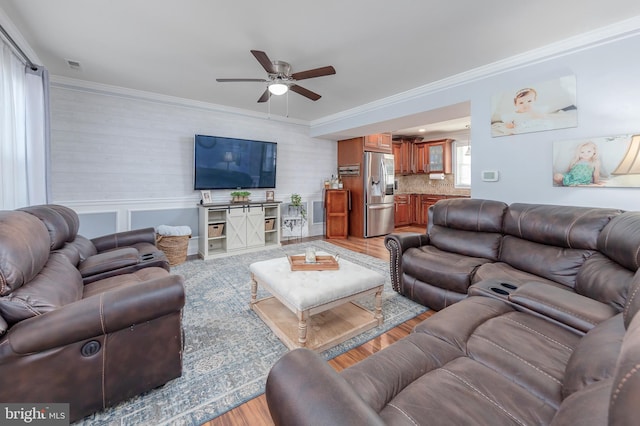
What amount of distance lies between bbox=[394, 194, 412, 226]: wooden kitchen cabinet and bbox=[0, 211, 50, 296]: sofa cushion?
654 centimetres

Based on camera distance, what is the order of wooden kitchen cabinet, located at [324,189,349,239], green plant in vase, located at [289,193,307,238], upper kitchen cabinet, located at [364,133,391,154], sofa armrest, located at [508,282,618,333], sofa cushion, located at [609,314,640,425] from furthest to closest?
1. wooden kitchen cabinet, located at [324,189,349,239]
2. upper kitchen cabinet, located at [364,133,391,154]
3. green plant in vase, located at [289,193,307,238]
4. sofa armrest, located at [508,282,618,333]
5. sofa cushion, located at [609,314,640,425]

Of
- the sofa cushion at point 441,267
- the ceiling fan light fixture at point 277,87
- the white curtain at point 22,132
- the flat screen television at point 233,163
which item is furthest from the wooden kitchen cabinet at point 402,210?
the white curtain at point 22,132

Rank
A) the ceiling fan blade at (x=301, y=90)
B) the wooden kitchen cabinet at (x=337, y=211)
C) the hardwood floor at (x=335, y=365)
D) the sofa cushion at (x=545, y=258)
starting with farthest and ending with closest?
the wooden kitchen cabinet at (x=337, y=211), the ceiling fan blade at (x=301, y=90), the sofa cushion at (x=545, y=258), the hardwood floor at (x=335, y=365)

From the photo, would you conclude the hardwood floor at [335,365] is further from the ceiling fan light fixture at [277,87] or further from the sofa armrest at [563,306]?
the ceiling fan light fixture at [277,87]

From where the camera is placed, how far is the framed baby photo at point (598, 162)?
2.34 metres

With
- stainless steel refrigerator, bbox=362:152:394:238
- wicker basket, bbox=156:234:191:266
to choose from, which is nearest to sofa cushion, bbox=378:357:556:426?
wicker basket, bbox=156:234:191:266

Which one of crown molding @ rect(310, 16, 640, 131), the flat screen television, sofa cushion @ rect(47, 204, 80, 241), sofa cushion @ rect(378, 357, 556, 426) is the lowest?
sofa cushion @ rect(378, 357, 556, 426)

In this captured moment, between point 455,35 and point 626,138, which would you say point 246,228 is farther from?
point 626,138

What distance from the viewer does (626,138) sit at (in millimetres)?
2350

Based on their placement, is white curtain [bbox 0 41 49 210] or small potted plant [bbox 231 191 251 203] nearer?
white curtain [bbox 0 41 49 210]

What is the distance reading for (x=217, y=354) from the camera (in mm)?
1974

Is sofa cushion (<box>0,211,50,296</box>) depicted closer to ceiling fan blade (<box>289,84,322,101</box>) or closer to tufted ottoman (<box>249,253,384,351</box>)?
tufted ottoman (<box>249,253,384,351</box>)

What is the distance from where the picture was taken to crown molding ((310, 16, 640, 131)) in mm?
2322

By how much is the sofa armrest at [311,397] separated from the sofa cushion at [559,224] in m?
2.33
